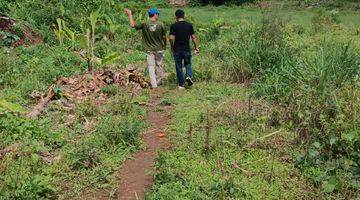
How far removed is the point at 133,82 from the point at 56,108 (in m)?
2.49

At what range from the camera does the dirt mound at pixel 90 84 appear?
8828mm

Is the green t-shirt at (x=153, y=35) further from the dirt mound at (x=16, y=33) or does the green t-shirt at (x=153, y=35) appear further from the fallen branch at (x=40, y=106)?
the dirt mound at (x=16, y=33)

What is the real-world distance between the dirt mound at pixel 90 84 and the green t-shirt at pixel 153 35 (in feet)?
2.54

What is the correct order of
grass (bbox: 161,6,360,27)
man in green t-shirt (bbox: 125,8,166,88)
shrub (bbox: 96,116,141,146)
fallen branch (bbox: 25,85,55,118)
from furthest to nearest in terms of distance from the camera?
1. grass (bbox: 161,6,360,27)
2. man in green t-shirt (bbox: 125,8,166,88)
3. fallen branch (bbox: 25,85,55,118)
4. shrub (bbox: 96,116,141,146)

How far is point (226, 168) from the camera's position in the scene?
5.80 metres

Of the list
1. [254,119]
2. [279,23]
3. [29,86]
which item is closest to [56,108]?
[29,86]

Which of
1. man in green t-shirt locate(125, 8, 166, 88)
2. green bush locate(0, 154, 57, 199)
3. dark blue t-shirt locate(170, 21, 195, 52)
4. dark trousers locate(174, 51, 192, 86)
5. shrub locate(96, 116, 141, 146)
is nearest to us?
green bush locate(0, 154, 57, 199)

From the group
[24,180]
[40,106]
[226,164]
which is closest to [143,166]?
[226,164]

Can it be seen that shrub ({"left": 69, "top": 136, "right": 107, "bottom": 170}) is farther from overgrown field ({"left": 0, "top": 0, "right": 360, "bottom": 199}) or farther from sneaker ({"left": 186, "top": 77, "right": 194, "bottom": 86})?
sneaker ({"left": 186, "top": 77, "right": 194, "bottom": 86})

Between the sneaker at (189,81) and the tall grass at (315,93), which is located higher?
the tall grass at (315,93)

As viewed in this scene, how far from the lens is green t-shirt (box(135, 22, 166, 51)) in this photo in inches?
400

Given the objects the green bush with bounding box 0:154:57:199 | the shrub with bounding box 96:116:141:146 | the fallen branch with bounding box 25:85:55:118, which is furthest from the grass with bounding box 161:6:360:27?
the green bush with bounding box 0:154:57:199

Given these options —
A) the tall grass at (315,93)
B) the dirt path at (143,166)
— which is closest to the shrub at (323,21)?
the tall grass at (315,93)

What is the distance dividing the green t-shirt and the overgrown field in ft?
3.01
